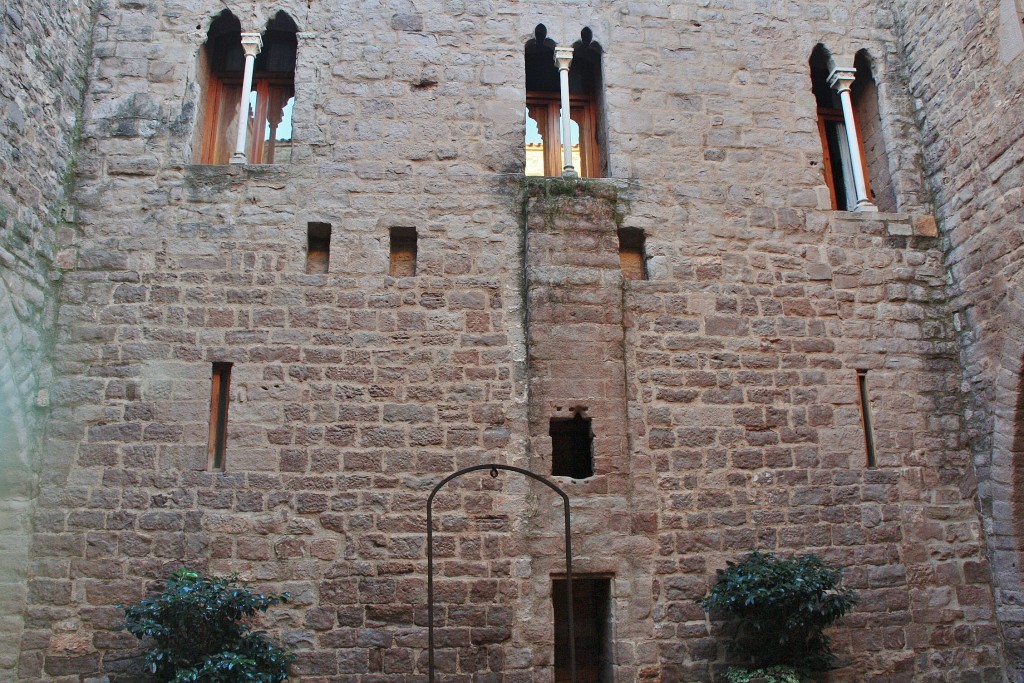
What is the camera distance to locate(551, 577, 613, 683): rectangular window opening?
18.3 feet

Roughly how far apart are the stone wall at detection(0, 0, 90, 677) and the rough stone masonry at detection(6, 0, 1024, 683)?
26mm

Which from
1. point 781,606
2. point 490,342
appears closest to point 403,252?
point 490,342

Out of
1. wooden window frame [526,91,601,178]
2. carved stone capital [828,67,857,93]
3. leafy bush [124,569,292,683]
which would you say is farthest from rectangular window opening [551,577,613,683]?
carved stone capital [828,67,857,93]

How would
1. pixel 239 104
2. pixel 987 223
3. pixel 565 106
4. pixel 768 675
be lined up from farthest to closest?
pixel 239 104, pixel 565 106, pixel 987 223, pixel 768 675

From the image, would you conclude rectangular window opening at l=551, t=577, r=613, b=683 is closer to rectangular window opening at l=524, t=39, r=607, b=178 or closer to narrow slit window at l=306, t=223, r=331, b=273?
narrow slit window at l=306, t=223, r=331, b=273

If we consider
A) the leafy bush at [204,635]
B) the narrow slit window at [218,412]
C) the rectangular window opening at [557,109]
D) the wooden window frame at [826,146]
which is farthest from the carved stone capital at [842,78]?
the leafy bush at [204,635]

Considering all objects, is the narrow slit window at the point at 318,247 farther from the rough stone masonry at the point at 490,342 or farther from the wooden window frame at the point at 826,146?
the wooden window frame at the point at 826,146

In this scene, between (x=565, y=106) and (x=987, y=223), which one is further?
(x=565, y=106)

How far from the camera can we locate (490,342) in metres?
5.93

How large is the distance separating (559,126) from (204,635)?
4.81 m

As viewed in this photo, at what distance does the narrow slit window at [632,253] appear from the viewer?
20.9ft

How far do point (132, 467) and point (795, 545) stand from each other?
4.70m

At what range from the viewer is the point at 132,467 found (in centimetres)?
550

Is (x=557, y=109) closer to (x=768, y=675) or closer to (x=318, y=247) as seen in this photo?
(x=318, y=247)
